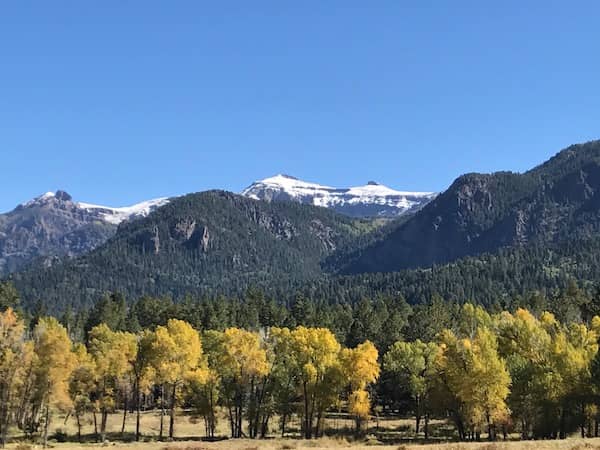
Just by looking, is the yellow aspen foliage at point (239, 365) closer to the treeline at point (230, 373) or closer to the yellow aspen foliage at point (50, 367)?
the treeline at point (230, 373)

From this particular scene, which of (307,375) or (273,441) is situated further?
(307,375)

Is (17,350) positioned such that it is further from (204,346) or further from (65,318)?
(65,318)

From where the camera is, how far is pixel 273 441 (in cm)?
7100

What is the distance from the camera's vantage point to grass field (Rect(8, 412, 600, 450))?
52719mm

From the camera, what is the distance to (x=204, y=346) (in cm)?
10800

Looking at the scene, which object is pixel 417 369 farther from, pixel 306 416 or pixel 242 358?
pixel 242 358

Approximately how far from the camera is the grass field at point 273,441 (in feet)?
173

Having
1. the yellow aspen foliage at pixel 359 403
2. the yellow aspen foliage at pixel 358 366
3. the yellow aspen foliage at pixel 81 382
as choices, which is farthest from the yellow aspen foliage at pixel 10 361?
the yellow aspen foliage at pixel 359 403

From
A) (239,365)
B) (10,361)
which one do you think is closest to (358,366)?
(239,365)

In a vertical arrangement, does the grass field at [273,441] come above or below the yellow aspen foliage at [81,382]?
below

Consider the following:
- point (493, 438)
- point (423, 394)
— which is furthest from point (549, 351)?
point (423, 394)

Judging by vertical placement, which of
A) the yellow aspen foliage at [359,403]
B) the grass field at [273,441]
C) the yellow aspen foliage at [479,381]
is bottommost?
the grass field at [273,441]

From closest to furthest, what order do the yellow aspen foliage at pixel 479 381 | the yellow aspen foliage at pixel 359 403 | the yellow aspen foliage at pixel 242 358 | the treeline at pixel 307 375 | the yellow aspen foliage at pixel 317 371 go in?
1. the yellow aspen foliage at pixel 479 381
2. the treeline at pixel 307 375
3. the yellow aspen foliage at pixel 359 403
4. the yellow aspen foliage at pixel 242 358
5. the yellow aspen foliage at pixel 317 371

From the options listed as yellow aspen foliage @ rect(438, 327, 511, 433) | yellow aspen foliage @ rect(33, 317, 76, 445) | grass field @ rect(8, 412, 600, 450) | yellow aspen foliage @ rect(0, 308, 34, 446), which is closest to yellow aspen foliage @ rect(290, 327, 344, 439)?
grass field @ rect(8, 412, 600, 450)
